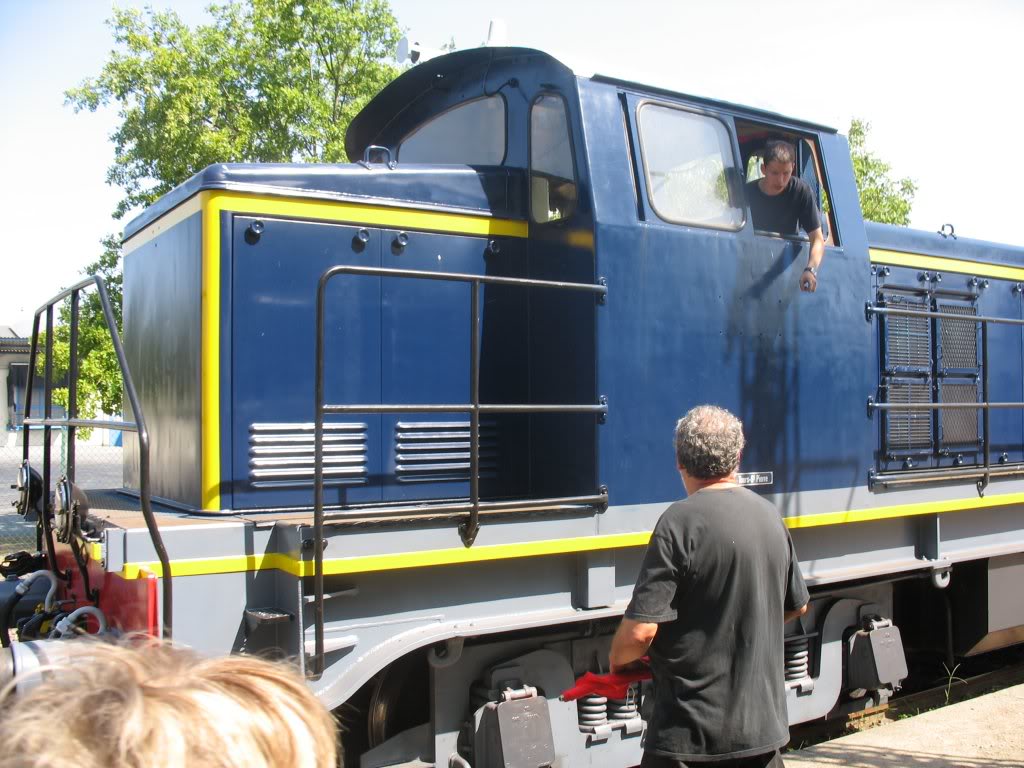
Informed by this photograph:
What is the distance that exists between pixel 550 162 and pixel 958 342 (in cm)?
352

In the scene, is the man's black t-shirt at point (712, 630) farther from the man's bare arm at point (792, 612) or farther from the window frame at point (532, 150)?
the window frame at point (532, 150)

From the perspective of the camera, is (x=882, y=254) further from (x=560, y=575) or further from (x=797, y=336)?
(x=560, y=575)

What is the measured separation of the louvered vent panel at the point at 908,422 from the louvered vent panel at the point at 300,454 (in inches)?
125

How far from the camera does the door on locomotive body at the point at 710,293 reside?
4.12 meters

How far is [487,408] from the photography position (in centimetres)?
332

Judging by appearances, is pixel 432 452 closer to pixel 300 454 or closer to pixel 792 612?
pixel 300 454

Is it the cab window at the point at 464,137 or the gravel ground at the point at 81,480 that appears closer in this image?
the cab window at the point at 464,137

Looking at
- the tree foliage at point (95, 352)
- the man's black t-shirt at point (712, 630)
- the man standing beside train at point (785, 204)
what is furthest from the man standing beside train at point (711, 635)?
the tree foliage at point (95, 352)

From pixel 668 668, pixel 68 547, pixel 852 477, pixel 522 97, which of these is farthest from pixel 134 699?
pixel 852 477

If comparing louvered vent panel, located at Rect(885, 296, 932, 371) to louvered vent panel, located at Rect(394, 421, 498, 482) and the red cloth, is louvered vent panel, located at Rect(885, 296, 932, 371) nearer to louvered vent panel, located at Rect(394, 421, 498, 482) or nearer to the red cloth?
louvered vent panel, located at Rect(394, 421, 498, 482)

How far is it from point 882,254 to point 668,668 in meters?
3.96

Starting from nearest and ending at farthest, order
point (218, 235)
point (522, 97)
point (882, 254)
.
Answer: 1. point (218, 235)
2. point (522, 97)
3. point (882, 254)

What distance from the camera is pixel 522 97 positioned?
4.48 m

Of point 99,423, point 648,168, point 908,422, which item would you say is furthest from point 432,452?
point 908,422
